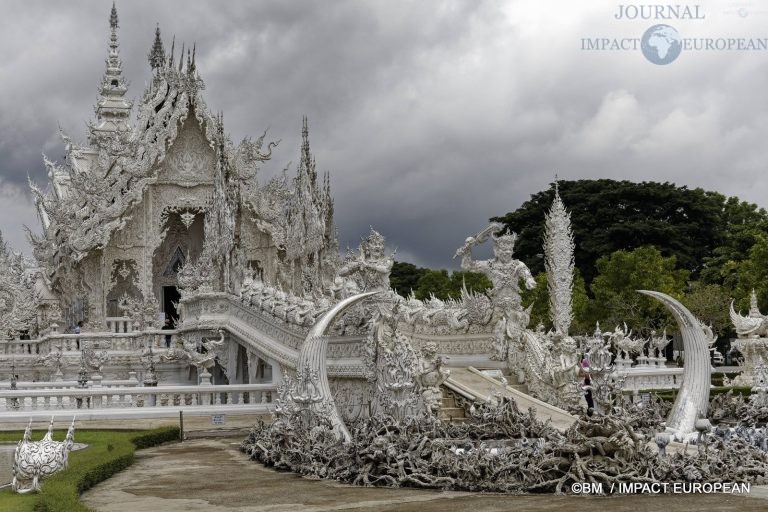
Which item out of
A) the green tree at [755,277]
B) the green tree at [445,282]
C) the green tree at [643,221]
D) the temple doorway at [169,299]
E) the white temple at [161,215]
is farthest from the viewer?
the green tree at [445,282]

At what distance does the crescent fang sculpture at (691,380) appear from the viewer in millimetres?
13531

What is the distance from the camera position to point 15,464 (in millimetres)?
10203

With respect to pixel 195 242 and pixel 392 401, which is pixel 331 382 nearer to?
pixel 392 401

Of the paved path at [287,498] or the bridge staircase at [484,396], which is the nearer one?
the paved path at [287,498]

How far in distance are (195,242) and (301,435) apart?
21784 millimetres

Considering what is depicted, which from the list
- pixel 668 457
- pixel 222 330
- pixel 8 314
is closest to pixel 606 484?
pixel 668 457

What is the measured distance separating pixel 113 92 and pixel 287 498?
3467 cm

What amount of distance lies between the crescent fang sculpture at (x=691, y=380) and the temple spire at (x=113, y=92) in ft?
100

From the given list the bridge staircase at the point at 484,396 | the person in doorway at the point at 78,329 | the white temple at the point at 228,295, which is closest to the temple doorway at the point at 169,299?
the white temple at the point at 228,295

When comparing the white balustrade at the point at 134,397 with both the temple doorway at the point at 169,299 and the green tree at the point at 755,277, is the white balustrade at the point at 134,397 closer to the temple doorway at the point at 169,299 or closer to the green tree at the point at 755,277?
the temple doorway at the point at 169,299

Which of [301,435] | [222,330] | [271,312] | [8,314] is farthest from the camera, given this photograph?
[8,314]

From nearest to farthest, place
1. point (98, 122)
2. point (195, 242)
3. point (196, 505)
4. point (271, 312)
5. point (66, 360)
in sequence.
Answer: point (196, 505), point (271, 312), point (66, 360), point (195, 242), point (98, 122)

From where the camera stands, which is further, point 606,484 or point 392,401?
point 392,401

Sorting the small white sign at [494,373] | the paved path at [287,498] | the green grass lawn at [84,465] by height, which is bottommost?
the paved path at [287,498]
